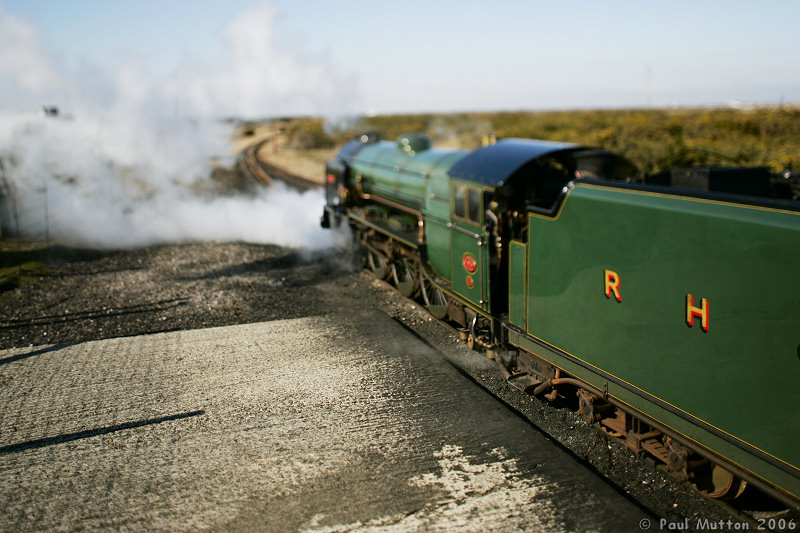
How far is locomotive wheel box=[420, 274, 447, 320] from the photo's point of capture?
10023 mm

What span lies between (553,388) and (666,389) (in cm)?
185

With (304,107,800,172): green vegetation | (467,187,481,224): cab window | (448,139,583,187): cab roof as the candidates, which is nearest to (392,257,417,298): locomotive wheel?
(448,139,583,187): cab roof

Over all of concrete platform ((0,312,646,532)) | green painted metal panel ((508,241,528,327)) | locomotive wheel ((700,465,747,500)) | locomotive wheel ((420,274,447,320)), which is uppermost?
green painted metal panel ((508,241,528,327))

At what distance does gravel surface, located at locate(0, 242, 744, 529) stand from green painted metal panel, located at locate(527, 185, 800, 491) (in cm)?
85

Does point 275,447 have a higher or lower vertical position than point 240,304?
lower

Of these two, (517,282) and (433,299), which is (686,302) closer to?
(517,282)

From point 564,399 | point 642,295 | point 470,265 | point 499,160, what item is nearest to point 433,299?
point 470,265

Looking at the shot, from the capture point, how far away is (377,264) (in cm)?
1359

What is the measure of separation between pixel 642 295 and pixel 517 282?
205cm

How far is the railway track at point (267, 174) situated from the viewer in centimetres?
2906

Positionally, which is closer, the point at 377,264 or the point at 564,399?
the point at 564,399

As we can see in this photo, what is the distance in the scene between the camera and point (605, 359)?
5809mm

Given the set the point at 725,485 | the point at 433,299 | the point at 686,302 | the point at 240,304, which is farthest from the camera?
the point at 240,304

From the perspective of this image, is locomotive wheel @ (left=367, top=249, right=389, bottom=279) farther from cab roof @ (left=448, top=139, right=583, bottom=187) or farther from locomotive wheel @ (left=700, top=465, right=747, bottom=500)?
locomotive wheel @ (left=700, top=465, right=747, bottom=500)
